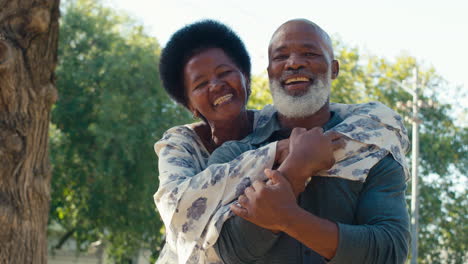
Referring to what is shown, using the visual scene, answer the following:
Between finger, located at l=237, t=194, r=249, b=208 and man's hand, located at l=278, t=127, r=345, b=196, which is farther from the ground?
man's hand, located at l=278, t=127, r=345, b=196

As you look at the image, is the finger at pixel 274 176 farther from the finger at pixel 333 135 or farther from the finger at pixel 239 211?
the finger at pixel 333 135

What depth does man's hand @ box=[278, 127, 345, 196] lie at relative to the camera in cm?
232

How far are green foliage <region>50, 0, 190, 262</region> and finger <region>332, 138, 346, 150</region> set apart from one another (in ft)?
52.0

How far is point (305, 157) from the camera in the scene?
2.34m

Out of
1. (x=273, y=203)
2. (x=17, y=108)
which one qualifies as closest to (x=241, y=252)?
(x=273, y=203)

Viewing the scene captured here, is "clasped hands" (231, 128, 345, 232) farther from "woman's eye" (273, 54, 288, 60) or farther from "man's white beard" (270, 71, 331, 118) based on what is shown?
"woman's eye" (273, 54, 288, 60)

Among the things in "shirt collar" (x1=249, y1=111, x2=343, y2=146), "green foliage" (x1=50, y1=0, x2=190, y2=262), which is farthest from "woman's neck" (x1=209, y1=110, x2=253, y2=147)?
"green foliage" (x1=50, y1=0, x2=190, y2=262)

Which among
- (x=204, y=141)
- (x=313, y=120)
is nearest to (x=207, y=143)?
(x=204, y=141)

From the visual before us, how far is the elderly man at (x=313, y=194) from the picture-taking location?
87.0 inches

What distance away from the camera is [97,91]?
1977 cm

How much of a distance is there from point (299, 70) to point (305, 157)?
0.55 metres

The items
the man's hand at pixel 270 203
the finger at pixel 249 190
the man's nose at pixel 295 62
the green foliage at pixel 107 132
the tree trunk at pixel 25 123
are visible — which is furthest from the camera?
the green foliage at pixel 107 132

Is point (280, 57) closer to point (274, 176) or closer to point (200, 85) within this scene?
point (200, 85)

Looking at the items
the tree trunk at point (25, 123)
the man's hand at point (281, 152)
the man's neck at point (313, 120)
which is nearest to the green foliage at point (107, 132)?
the tree trunk at point (25, 123)
